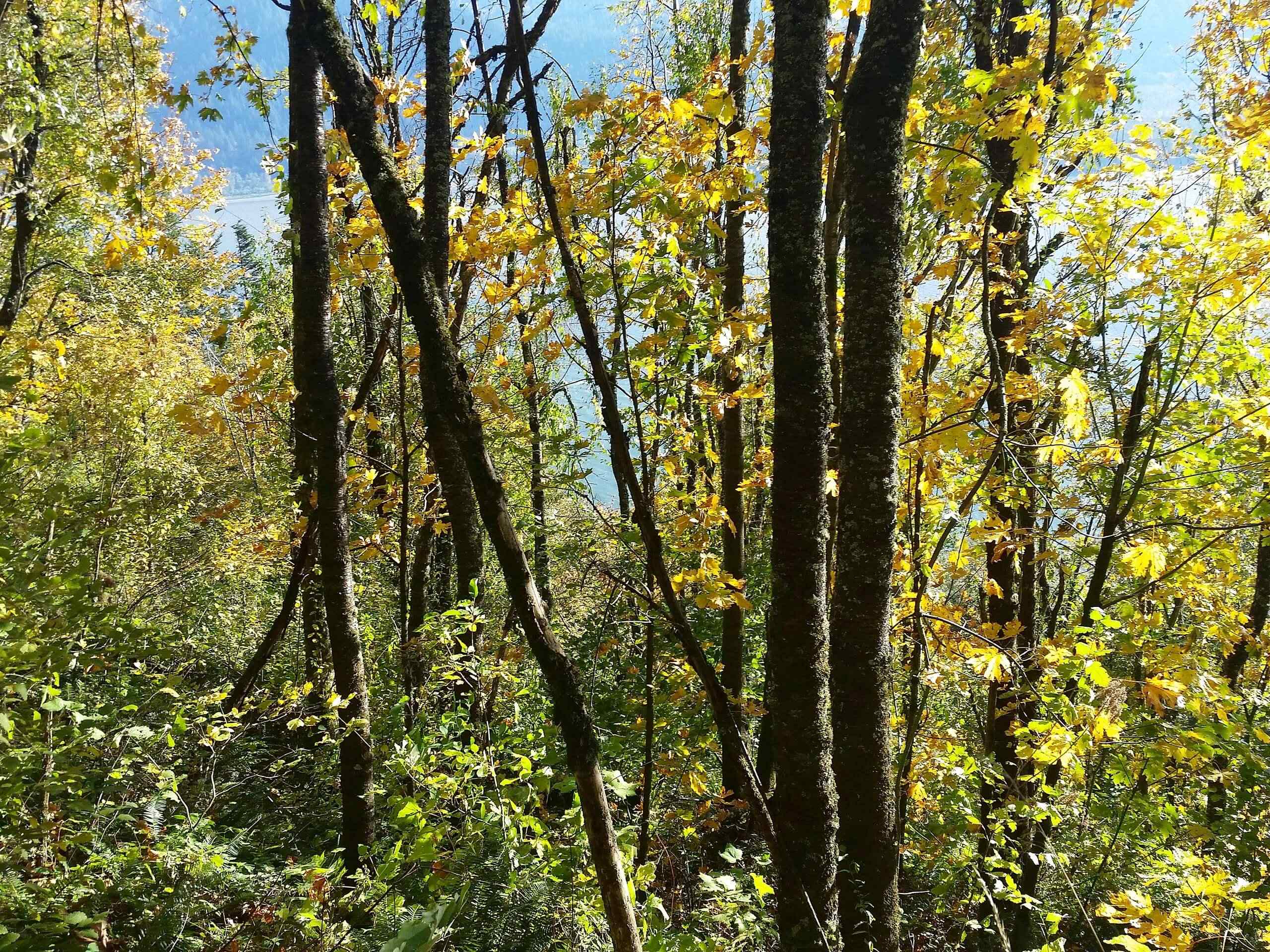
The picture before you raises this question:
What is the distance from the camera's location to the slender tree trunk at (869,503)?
2.46m

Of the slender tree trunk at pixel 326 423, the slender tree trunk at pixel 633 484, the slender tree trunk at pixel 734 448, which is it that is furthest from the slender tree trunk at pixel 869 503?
the slender tree trunk at pixel 734 448

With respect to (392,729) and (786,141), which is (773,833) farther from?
(392,729)

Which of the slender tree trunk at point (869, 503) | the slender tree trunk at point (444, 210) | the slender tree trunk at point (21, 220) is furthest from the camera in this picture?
the slender tree trunk at point (21, 220)

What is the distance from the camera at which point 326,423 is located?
11.9 feet

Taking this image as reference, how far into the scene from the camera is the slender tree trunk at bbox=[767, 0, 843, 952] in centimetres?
223

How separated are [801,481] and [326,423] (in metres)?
2.61

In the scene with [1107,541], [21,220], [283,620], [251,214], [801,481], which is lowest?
[283,620]

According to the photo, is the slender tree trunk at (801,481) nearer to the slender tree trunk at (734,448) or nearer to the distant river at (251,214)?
the slender tree trunk at (734,448)

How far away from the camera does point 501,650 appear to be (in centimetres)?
394

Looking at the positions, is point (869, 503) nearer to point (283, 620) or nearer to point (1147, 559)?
point (1147, 559)

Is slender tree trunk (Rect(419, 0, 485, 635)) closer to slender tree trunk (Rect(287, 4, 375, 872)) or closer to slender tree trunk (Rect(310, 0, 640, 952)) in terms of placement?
slender tree trunk (Rect(287, 4, 375, 872))

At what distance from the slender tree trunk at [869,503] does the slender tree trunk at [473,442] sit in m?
1.00

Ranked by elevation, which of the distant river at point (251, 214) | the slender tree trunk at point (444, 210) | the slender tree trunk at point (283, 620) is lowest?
the slender tree trunk at point (283, 620)

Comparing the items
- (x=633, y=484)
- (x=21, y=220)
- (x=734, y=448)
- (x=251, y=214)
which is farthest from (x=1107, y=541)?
(x=21, y=220)
